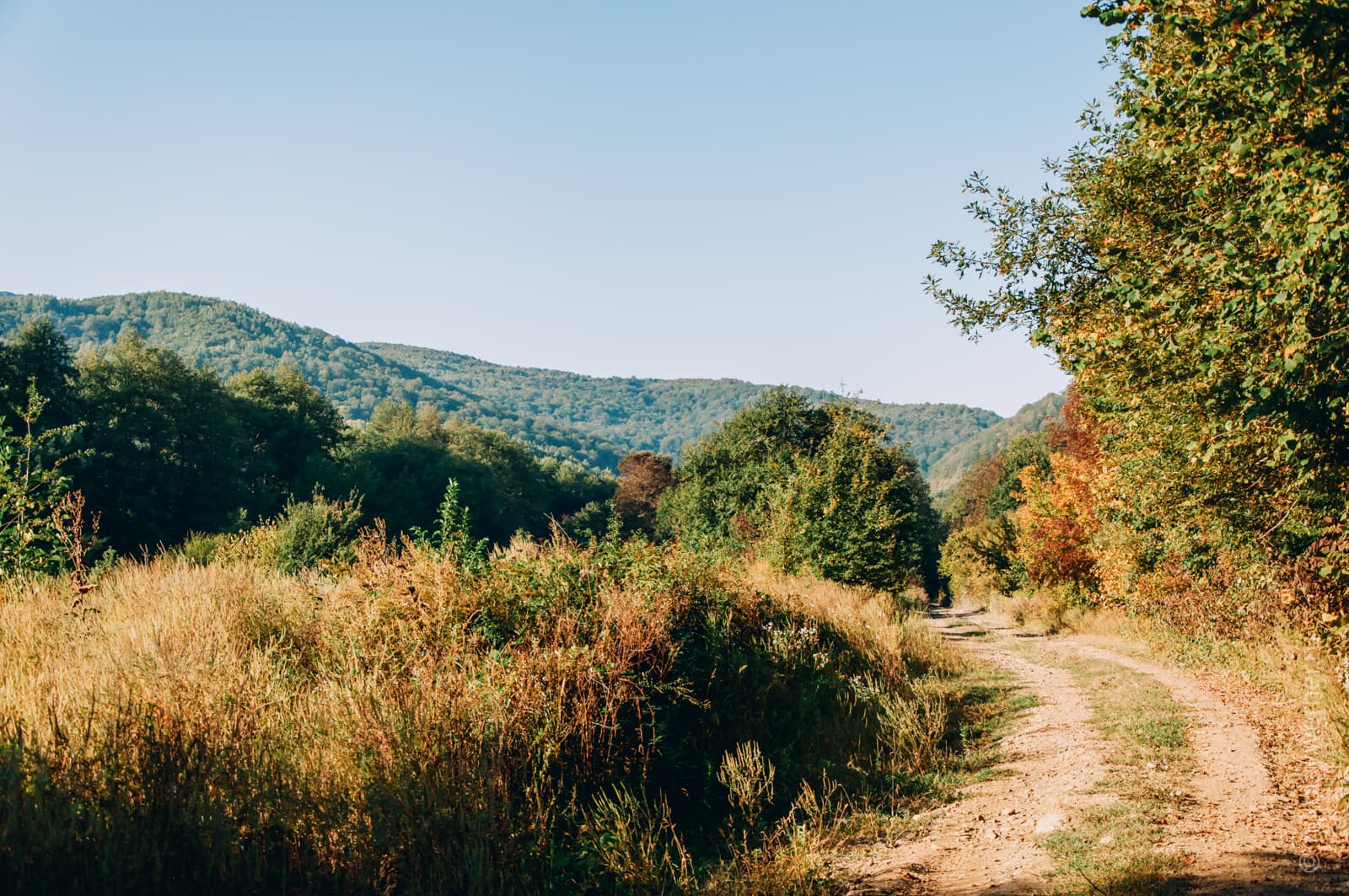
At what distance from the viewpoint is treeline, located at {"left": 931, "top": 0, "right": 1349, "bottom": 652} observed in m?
5.38

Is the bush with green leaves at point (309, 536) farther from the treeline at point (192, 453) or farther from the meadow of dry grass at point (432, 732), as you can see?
the meadow of dry grass at point (432, 732)

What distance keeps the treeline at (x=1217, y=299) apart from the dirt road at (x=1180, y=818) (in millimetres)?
1479

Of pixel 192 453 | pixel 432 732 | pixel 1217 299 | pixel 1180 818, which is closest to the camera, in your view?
pixel 432 732

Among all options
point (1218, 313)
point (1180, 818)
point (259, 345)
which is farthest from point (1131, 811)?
point (259, 345)

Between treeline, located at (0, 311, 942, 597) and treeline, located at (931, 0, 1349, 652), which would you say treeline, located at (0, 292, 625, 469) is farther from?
treeline, located at (931, 0, 1349, 652)

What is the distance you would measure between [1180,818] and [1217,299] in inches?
190

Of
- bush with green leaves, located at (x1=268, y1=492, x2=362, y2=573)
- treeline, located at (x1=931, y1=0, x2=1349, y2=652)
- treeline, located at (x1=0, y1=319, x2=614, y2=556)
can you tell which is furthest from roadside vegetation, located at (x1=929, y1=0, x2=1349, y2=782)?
bush with green leaves, located at (x1=268, y1=492, x2=362, y2=573)

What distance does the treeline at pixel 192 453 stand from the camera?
98.6 feet

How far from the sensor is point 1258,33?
5.93m

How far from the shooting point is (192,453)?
136ft

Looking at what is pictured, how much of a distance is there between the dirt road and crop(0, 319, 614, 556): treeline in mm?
9398

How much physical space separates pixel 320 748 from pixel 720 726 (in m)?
4.65

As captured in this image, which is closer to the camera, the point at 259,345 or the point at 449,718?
the point at 449,718

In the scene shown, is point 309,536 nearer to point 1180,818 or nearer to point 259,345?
point 1180,818
